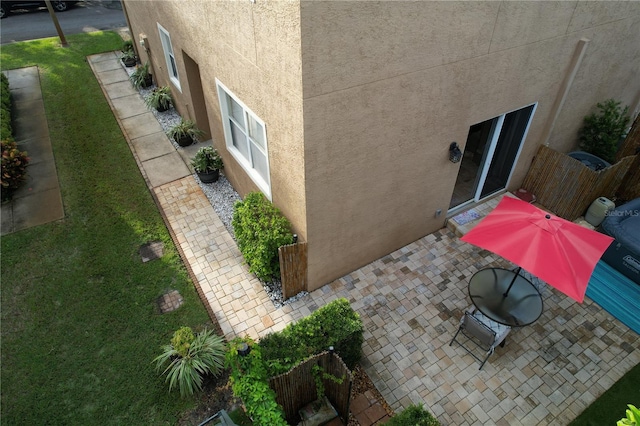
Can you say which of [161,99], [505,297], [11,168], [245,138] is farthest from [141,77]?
[505,297]

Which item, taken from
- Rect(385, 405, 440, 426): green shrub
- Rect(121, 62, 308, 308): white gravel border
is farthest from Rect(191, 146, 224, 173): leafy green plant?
Rect(385, 405, 440, 426): green shrub

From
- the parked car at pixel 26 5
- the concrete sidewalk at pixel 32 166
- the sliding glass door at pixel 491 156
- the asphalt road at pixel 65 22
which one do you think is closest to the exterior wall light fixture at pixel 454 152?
the sliding glass door at pixel 491 156

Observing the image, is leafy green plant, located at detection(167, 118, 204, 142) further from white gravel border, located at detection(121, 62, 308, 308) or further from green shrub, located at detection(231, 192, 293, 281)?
green shrub, located at detection(231, 192, 293, 281)

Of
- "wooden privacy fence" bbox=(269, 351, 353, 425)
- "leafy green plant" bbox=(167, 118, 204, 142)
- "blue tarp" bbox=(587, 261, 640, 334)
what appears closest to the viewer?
"wooden privacy fence" bbox=(269, 351, 353, 425)

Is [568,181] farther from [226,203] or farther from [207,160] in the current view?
[207,160]

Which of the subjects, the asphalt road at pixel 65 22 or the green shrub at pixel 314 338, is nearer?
the green shrub at pixel 314 338

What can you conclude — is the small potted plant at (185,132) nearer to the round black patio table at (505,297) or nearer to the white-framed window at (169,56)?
the white-framed window at (169,56)
